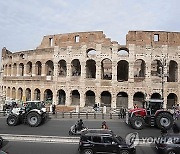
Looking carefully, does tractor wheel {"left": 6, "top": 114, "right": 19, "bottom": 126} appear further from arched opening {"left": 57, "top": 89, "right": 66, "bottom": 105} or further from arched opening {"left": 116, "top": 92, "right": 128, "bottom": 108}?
arched opening {"left": 116, "top": 92, "right": 128, "bottom": 108}

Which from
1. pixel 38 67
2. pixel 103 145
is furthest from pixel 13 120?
pixel 38 67

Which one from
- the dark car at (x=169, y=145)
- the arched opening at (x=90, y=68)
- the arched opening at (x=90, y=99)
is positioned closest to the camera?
the dark car at (x=169, y=145)

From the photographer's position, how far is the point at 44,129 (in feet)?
65.2

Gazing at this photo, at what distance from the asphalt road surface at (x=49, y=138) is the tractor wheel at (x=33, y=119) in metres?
0.44

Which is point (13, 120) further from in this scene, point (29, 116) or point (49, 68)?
point (49, 68)

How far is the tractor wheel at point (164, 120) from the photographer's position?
19359 mm

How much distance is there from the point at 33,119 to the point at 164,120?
1119cm

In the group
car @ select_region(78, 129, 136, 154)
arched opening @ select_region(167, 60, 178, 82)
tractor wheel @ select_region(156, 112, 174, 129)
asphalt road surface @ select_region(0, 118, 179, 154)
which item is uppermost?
arched opening @ select_region(167, 60, 178, 82)

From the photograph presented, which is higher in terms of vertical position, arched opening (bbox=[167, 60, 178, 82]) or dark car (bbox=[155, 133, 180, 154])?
arched opening (bbox=[167, 60, 178, 82])

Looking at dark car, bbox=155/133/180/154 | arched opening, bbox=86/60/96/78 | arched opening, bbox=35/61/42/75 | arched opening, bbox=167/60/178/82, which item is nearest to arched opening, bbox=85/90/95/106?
arched opening, bbox=86/60/96/78

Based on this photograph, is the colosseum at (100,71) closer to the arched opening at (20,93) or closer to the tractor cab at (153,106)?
the arched opening at (20,93)

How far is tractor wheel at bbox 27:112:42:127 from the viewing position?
2084 centimetres

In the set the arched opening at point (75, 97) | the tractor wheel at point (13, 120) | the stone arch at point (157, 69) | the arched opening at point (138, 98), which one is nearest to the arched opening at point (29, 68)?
the arched opening at point (75, 97)

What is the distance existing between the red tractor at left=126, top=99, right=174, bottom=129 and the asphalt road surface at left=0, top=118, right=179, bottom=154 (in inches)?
21.7
